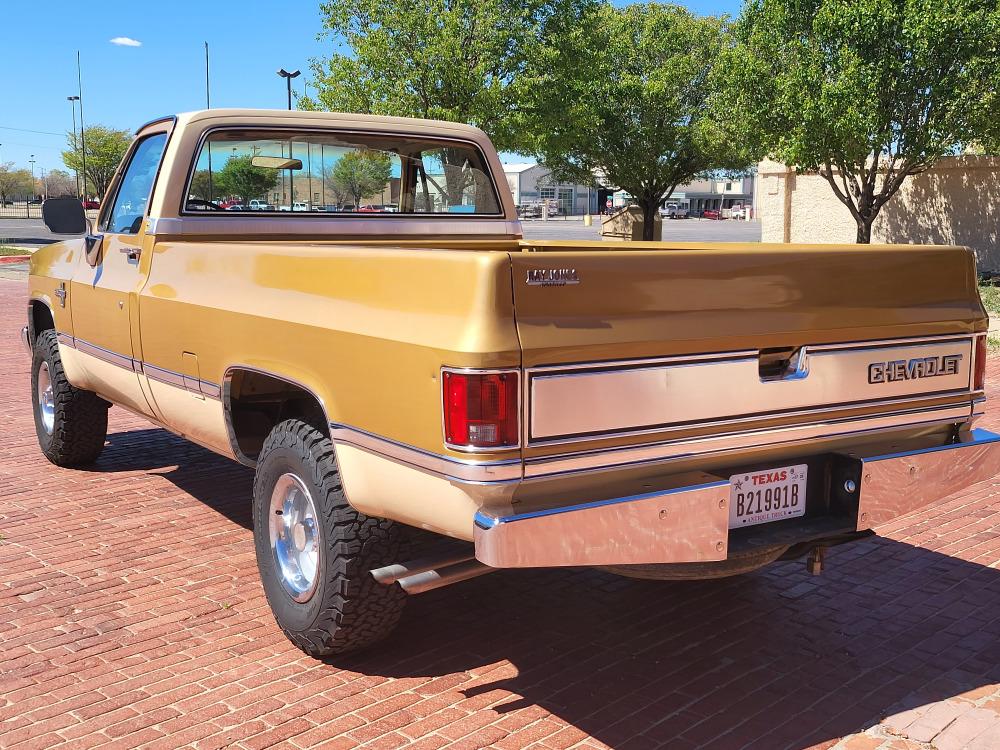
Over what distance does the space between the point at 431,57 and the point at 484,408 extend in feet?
67.5

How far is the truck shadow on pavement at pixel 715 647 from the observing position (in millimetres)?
3465

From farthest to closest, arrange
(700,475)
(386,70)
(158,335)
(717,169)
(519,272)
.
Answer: (717,169), (386,70), (158,335), (700,475), (519,272)

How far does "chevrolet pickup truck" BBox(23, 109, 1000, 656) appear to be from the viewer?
9.64ft

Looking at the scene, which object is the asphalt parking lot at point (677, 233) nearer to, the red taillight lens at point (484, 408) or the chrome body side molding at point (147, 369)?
the chrome body side molding at point (147, 369)

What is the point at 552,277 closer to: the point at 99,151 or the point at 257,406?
the point at 257,406

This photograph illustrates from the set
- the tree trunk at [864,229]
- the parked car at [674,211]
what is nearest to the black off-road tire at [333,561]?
the tree trunk at [864,229]

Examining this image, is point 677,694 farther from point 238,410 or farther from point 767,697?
point 238,410

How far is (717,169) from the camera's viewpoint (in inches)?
1346

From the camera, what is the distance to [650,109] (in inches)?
1216

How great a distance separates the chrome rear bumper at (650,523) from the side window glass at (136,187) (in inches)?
122

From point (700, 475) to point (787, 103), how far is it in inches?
701

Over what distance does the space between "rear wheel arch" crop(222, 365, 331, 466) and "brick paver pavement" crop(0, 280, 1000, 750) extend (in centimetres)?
71

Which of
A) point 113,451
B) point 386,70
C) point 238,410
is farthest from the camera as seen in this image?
point 386,70

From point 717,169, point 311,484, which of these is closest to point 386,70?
point 717,169
